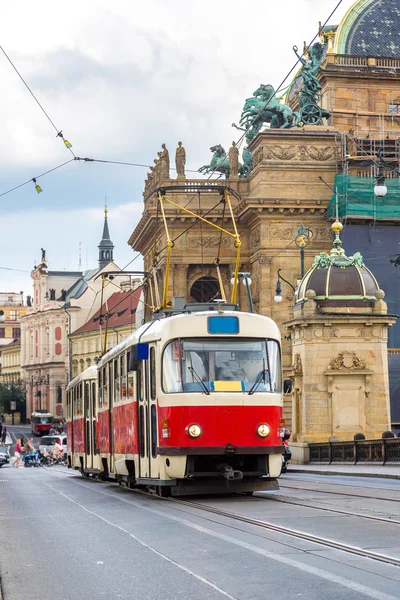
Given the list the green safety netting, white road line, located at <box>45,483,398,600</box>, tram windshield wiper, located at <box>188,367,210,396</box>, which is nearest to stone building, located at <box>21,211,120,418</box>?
the green safety netting

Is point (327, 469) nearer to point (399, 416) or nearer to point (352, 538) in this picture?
point (399, 416)

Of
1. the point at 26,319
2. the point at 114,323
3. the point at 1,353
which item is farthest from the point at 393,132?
the point at 1,353

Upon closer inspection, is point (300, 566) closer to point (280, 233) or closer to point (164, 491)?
point (164, 491)

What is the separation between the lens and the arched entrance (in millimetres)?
72750

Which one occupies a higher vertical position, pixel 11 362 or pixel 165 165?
pixel 165 165

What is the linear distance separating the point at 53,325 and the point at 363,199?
323 ft

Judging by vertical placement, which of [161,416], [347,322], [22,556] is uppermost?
[347,322]

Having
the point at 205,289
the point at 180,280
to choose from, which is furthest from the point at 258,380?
the point at 205,289

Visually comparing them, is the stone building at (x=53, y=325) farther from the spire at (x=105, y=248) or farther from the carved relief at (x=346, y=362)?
the carved relief at (x=346, y=362)

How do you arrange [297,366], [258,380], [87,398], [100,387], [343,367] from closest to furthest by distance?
1. [258,380]
2. [100,387]
3. [87,398]
4. [343,367]
5. [297,366]

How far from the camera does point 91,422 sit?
2939 cm

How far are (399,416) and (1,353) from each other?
5517 inches

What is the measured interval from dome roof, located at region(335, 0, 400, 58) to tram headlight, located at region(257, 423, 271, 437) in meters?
57.5

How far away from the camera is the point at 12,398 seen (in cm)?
15900
